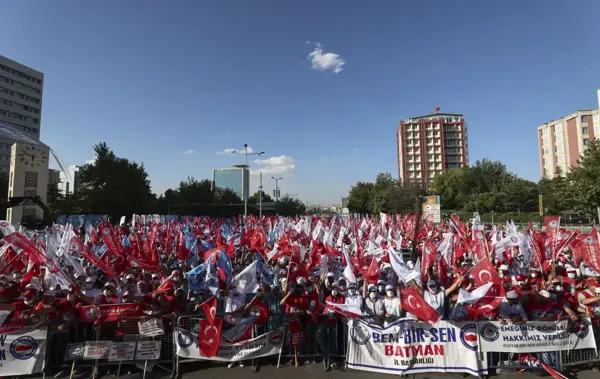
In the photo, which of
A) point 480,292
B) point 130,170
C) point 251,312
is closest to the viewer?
point 480,292

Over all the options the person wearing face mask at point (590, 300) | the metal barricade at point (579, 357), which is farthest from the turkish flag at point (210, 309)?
the person wearing face mask at point (590, 300)

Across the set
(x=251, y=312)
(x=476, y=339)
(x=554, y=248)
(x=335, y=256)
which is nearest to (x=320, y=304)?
(x=251, y=312)

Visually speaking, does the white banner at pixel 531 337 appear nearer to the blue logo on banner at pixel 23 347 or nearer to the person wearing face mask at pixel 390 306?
the person wearing face mask at pixel 390 306

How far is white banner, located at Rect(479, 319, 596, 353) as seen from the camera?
551 centimetres

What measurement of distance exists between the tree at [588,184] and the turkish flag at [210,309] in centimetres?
2441

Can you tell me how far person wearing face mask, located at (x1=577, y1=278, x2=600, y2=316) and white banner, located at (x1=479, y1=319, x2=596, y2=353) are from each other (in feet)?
1.17

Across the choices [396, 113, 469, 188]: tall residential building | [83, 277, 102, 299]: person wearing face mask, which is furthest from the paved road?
[396, 113, 469, 188]: tall residential building

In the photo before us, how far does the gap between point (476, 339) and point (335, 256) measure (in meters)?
4.77

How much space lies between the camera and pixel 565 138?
7788 cm

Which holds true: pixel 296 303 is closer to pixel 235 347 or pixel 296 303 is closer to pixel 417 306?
pixel 235 347

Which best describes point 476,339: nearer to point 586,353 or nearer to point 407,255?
point 586,353

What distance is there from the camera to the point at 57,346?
575 centimetres

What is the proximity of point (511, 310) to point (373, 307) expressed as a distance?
213cm

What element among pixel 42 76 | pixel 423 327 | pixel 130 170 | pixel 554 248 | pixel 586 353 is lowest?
pixel 586 353
